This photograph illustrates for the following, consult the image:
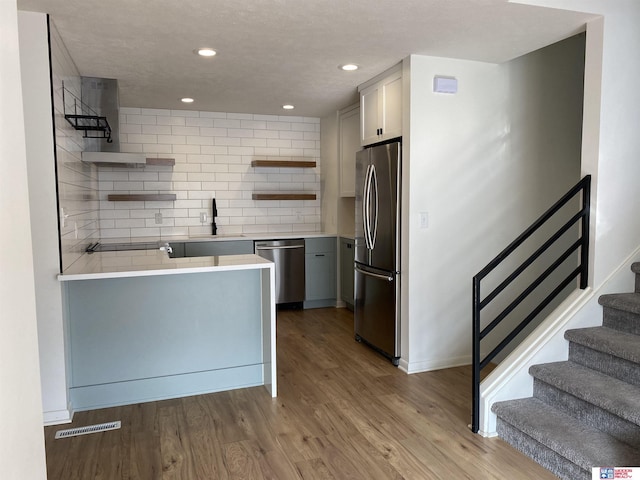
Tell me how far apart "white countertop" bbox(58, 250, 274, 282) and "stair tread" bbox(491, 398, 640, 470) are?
5.47 ft

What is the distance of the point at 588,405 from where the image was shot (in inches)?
92.0

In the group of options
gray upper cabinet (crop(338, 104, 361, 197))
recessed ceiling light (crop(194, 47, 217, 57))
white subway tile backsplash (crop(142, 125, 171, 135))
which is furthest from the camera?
white subway tile backsplash (crop(142, 125, 171, 135))

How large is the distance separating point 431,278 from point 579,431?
1.52 m

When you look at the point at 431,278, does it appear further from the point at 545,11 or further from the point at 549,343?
the point at 545,11

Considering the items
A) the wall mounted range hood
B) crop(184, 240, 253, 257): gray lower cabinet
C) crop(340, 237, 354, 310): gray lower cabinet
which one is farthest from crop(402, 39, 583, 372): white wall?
the wall mounted range hood

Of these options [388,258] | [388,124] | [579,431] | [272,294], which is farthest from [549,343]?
[388,124]

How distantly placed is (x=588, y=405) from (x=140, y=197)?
4568 millimetres

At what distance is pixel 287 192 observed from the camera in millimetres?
5973

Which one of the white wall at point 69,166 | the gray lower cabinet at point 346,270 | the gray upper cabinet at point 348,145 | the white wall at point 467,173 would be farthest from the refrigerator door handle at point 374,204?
the white wall at point 69,166

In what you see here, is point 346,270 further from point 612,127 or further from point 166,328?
point 612,127

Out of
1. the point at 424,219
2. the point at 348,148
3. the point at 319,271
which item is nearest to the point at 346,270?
the point at 319,271

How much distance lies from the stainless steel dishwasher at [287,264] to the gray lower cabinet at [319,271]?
8 centimetres

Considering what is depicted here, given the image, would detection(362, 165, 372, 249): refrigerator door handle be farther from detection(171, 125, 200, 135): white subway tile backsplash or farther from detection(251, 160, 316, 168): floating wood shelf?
detection(171, 125, 200, 135): white subway tile backsplash

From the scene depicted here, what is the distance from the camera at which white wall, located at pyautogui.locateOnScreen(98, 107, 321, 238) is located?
5305mm
